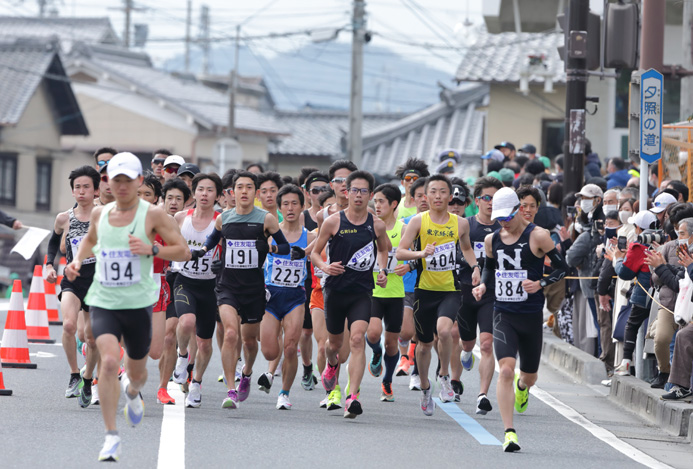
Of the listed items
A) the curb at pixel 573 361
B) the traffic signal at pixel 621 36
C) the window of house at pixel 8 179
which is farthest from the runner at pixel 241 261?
the window of house at pixel 8 179

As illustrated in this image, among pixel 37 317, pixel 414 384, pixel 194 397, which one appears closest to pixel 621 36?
pixel 414 384

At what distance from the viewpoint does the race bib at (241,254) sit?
10.7 metres

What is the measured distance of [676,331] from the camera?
37.8 feet

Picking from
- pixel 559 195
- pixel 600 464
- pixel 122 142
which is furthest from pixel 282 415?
pixel 122 142

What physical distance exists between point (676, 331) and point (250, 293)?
4056mm

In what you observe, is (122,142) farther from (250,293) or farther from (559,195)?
(250,293)

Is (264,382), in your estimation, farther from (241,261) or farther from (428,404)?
(428,404)

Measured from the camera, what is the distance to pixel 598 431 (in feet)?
34.6

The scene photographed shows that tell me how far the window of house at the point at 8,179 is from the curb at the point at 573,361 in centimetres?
2776

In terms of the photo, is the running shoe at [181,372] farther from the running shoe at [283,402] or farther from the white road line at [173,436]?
the running shoe at [283,402]

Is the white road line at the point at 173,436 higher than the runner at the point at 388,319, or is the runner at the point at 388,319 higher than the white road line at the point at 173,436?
the runner at the point at 388,319

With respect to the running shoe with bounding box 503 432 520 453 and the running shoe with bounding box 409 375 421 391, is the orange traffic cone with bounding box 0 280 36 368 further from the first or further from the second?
the running shoe with bounding box 503 432 520 453

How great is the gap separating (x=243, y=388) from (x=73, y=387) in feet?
5.37

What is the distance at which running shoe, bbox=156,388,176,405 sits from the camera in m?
10.9
